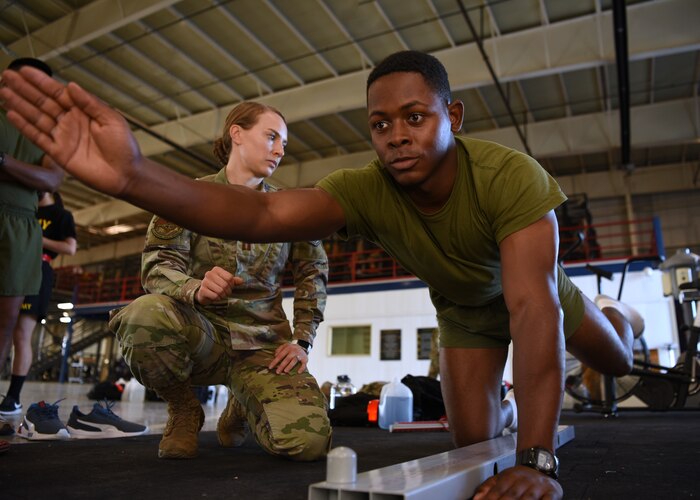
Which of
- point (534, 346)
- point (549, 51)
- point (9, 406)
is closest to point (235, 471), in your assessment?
point (534, 346)

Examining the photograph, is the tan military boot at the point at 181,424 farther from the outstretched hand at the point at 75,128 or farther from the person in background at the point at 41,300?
the person in background at the point at 41,300

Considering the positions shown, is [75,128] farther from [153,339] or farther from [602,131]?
[602,131]

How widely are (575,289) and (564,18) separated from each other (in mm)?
6411

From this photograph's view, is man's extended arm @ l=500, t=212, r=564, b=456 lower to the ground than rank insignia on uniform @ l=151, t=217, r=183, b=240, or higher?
lower

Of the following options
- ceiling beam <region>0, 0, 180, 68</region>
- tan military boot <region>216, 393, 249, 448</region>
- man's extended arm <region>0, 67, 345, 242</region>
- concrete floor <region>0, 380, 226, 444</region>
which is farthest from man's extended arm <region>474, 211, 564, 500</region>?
ceiling beam <region>0, 0, 180, 68</region>

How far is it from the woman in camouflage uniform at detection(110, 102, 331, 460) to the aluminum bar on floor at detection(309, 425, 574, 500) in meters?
0.54

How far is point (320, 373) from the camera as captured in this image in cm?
941

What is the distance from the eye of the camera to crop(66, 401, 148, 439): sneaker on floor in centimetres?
209

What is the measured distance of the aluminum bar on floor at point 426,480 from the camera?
2.39ft

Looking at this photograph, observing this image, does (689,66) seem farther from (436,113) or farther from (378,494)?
(378,494)

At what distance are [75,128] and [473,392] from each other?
1.40 meters

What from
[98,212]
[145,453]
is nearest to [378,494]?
[145,453]

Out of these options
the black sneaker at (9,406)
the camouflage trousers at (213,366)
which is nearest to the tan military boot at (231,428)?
the camouflage trousers at (213,366)

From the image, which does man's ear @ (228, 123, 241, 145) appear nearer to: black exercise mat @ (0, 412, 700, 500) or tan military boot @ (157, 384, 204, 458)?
tan military boot @ (157, 384, 204, 458)
